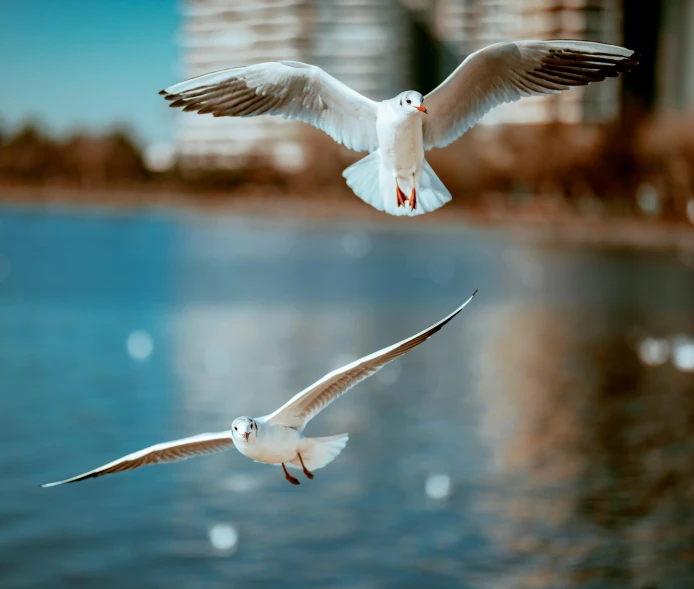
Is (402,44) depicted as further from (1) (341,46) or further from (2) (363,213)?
(2) (363,213)

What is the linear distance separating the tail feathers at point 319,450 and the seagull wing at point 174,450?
0.78 ft

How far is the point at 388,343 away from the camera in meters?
25.6

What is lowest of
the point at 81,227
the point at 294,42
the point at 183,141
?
the point at 81,227

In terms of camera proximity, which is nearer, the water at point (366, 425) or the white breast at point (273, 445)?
the white breast at point (273, 445)

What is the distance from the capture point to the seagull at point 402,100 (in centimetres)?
325

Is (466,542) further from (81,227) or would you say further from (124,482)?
(81,227)

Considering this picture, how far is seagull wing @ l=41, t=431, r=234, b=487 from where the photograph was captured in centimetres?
351

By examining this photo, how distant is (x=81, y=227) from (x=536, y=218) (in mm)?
34028

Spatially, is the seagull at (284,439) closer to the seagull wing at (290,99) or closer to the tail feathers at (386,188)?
the tail feathers at (386,188)

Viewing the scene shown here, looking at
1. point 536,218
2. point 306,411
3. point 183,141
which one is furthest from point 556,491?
point 183,141

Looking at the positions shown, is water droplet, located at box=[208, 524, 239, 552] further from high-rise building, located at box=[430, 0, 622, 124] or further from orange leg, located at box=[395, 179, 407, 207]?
orange leg, located at box=[395, 179, 407, 207]

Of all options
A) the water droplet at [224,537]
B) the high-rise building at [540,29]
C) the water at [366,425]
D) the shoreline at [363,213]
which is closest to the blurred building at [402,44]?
the high-rise building at [540,29]

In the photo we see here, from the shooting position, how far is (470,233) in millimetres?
55906

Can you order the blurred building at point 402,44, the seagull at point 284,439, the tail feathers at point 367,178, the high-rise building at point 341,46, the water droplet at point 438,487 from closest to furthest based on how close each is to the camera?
the seagull at point 284,439
the tail feathers at point 367,178
the water droplet at point 438,487
the blurred building at point 402,44
the high-rise building at point 341,46
